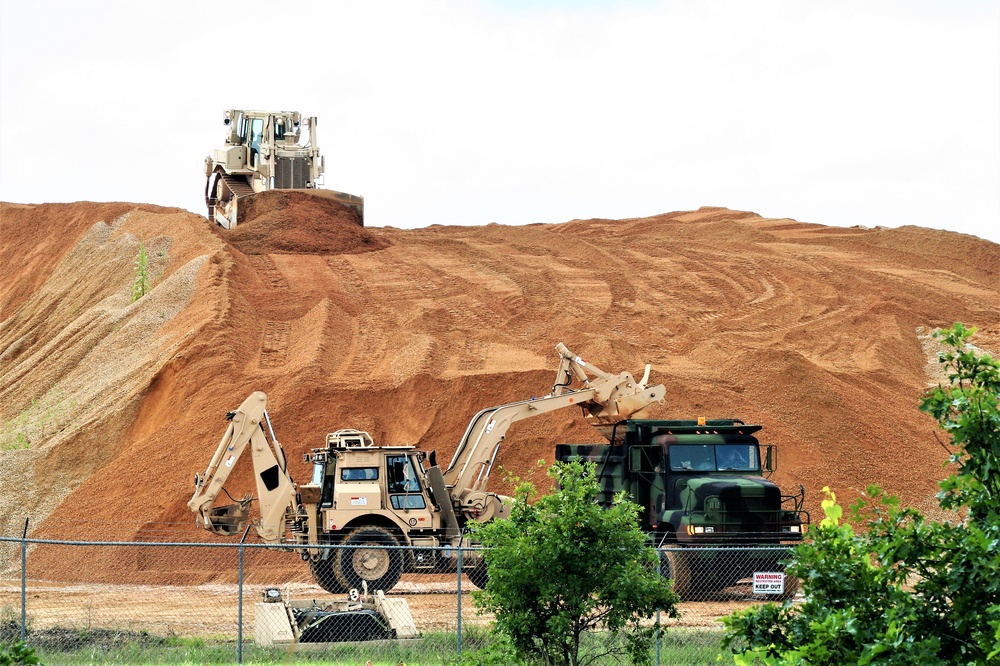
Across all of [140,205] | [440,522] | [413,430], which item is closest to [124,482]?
[413,430]

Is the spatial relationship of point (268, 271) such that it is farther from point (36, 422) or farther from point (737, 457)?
point (737, 457)

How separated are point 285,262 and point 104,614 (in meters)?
23.0

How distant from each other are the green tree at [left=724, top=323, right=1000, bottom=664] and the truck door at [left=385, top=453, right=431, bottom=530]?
42.8 ft

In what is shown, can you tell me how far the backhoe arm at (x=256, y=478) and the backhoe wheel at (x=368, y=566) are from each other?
1.62 m

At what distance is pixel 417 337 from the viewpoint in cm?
3338

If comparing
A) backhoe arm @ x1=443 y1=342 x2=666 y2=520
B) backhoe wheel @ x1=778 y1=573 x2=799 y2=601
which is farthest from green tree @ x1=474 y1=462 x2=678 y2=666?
backhoe arm @ x1=443 y1=342 x2=666 y2=520

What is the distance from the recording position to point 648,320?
3781 centimetres

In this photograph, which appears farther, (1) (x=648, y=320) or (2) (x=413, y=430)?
(1) (x=648, y=320)

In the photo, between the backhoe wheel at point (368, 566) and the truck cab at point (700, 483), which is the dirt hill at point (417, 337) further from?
the truck cab at point (700, 483)

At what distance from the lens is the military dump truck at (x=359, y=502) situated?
19.6 metres

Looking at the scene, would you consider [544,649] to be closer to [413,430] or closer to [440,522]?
[440,522]

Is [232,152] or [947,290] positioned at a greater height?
[232,152]

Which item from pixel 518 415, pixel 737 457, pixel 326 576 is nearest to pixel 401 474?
pixel 326 576

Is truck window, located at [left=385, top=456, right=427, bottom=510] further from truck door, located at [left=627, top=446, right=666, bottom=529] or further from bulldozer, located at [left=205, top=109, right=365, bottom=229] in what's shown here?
bulldozer, located at [left=205, top=109, right=365, bottom=229]
